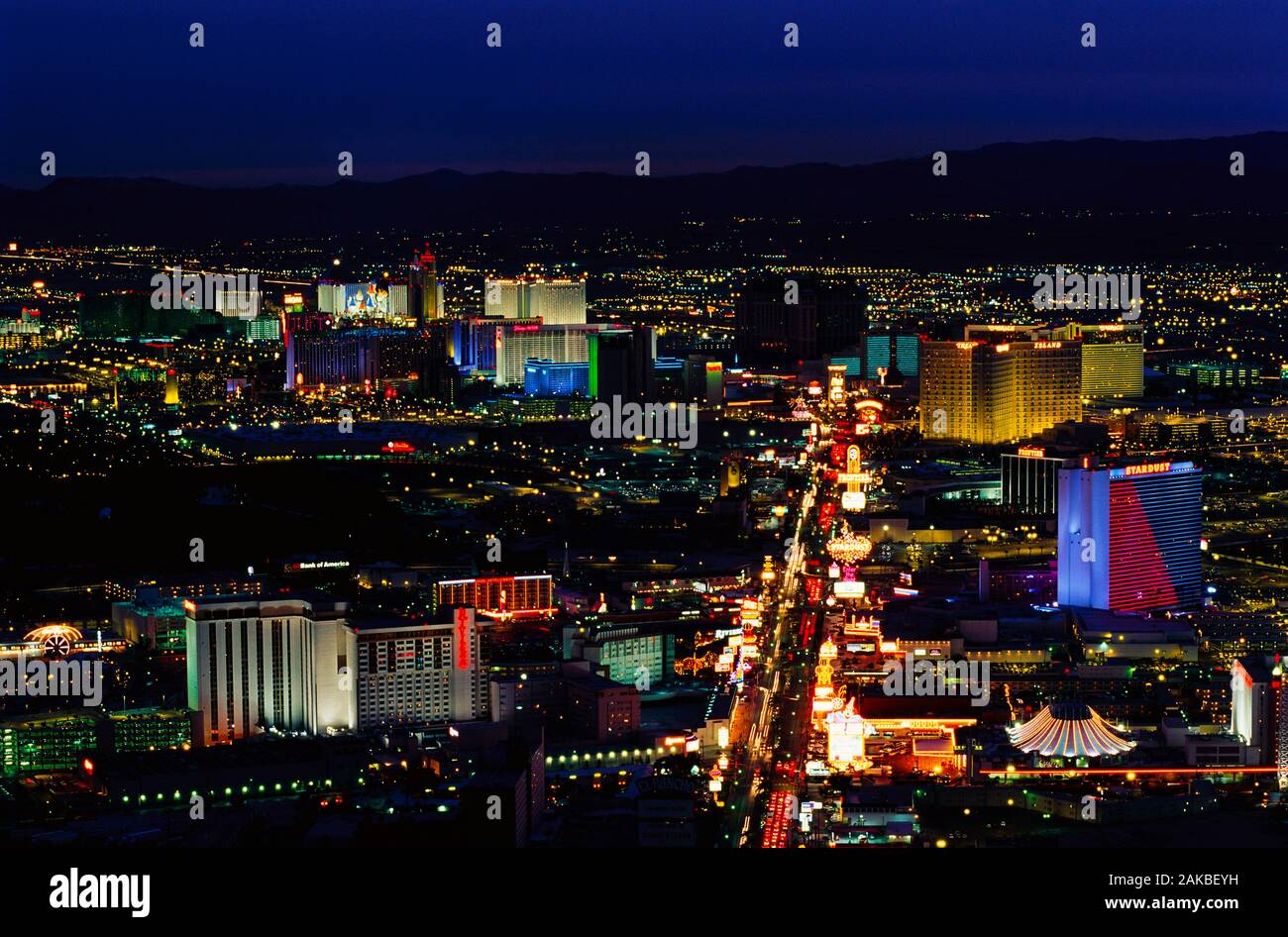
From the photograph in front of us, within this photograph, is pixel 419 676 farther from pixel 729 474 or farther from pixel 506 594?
pixel 729 474

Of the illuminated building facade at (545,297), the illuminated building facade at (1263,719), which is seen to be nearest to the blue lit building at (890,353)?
the illuminated building facade at (545,297)

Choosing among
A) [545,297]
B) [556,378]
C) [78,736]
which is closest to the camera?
[78,736]

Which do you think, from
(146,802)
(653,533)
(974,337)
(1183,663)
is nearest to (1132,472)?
(1183,663)

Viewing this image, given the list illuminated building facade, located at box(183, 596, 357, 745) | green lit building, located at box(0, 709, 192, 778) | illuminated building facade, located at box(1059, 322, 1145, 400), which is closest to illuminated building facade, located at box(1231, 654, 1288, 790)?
illuminated building facade, located at box(183, 596, 357, 745)

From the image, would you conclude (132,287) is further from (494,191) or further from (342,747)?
(342,747)

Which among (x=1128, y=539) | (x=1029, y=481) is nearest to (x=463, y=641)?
(x=1128, y=539)
